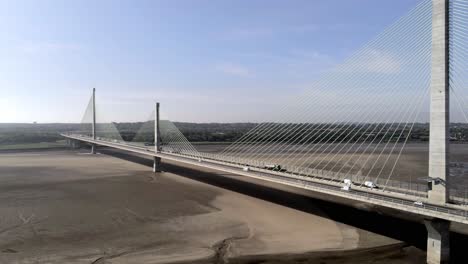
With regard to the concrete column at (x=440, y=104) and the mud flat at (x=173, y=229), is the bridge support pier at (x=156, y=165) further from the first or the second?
the concrete column at (x=440, y=104)

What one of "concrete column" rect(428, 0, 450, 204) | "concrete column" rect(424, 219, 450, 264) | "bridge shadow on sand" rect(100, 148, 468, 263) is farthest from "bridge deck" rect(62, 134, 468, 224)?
"bridge shadow on sand" rect(100, 148, 468, 263)

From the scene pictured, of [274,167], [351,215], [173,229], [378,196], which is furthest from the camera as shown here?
[274,167]

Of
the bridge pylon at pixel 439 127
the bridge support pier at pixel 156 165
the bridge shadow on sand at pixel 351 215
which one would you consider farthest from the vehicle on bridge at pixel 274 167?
the bridge support pier at pixel 156 165

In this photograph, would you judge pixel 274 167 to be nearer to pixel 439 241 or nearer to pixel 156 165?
pixel 439 241

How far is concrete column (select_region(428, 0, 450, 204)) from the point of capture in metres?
14.2

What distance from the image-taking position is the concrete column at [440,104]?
1419cm

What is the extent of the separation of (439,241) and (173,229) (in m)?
11.6

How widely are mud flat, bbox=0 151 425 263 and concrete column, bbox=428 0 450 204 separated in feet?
10.9

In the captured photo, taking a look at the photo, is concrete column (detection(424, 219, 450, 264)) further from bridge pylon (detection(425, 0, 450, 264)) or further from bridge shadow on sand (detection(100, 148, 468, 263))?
bridge shadow on sand (detection(100, 148, 468, 263))

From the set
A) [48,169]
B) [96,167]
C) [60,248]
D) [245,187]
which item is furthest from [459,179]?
[48,169]

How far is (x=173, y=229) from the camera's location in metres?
18.8

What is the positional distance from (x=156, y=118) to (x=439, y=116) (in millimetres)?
34750

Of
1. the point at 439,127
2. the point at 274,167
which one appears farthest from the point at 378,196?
the point at 274,167

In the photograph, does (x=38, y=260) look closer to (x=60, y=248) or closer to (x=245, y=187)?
(x=60, y=248)
